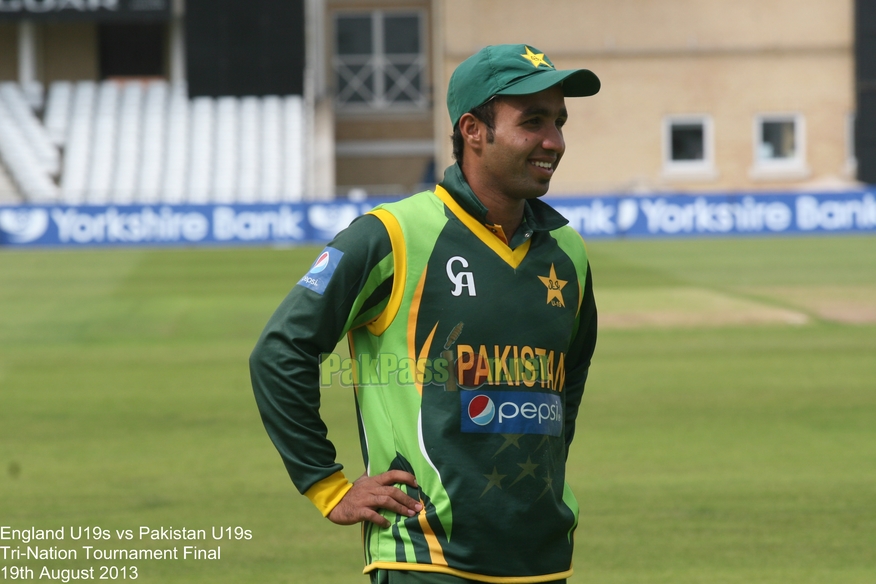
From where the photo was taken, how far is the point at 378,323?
3.39 metres

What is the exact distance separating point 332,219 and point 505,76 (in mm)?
27754

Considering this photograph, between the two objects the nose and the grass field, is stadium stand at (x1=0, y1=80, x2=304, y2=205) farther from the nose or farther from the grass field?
the nose

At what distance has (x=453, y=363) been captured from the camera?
3.31 meters

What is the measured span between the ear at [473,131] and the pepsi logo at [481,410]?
28.1 inches

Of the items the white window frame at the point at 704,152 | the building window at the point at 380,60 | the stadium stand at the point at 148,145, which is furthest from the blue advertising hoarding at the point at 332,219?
the building window at the point at 380,60

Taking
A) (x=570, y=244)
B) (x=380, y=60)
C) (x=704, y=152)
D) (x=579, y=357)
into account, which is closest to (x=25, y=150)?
(x=380, y=60)

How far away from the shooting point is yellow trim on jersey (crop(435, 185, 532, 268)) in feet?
11.2

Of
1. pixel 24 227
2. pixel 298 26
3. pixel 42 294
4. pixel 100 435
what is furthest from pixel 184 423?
pixel 298 26

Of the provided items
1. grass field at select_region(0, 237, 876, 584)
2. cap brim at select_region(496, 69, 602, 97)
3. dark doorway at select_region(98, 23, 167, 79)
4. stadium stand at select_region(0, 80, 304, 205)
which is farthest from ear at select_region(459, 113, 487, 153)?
dark doorway at select_region(98, 23, 167, 79)

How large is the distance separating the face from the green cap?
5 centimetres

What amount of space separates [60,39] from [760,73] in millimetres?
24605

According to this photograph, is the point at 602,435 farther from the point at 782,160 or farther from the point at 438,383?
the point at 782,160

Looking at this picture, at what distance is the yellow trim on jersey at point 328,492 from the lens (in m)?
3.37

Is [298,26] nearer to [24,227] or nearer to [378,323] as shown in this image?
[24,227]
